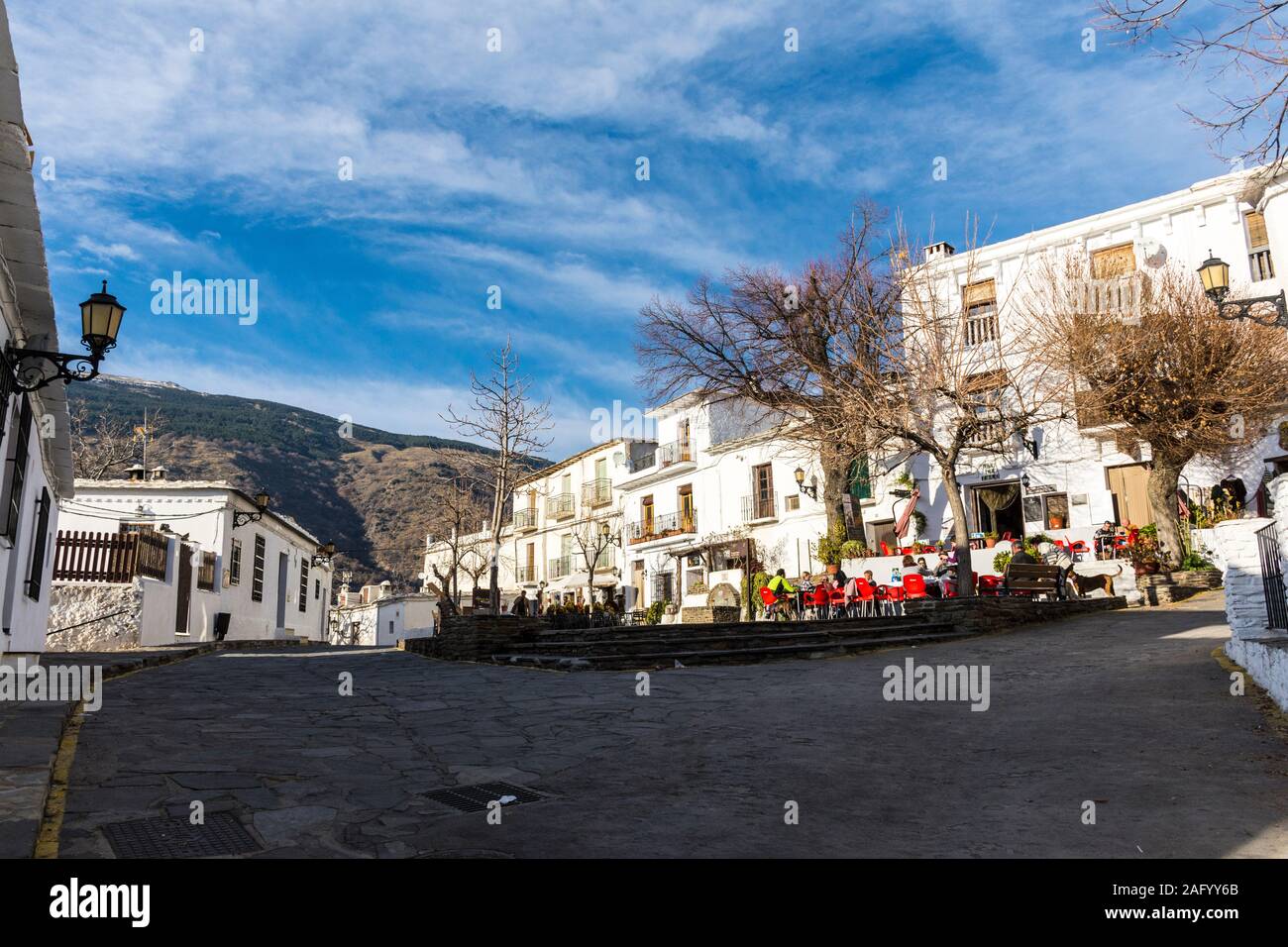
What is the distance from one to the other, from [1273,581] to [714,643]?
7.02 metres

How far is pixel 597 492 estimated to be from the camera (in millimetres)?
41406

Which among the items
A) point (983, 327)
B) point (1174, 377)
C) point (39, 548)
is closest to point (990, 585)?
point (1174, 377)

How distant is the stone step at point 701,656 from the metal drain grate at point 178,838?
7.37 meters

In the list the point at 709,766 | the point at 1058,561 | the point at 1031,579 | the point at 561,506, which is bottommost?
the point at 709,766

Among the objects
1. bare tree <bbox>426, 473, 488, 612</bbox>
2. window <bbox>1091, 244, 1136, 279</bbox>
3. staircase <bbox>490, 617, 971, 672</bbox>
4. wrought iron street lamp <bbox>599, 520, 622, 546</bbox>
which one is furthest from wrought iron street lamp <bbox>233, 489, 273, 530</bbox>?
window <bbox>1091, 244, 1136, 279</bbox>

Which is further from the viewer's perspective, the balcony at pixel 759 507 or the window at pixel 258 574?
the balcony at pixel 759 507

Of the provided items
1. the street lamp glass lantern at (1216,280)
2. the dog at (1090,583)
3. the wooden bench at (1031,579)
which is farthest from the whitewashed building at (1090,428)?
the street lamp glass lantern at (1216,280)

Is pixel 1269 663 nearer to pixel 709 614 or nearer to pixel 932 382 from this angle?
pixel 932 382

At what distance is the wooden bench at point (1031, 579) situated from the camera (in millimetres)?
16234

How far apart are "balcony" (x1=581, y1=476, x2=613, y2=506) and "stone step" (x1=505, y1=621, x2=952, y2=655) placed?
88.9 feet

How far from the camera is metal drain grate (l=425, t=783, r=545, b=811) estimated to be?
3.90 m

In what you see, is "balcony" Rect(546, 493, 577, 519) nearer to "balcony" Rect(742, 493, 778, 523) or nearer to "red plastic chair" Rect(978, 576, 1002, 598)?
"balcony" Rect(742, 493, 778, 523)

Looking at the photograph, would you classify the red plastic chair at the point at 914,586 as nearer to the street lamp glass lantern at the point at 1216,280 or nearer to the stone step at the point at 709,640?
the stone step at the point at 709,640

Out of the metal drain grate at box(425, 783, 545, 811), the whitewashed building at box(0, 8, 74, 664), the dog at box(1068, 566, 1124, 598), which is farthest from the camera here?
the dog at box(1068, 566, 1124, 598)
